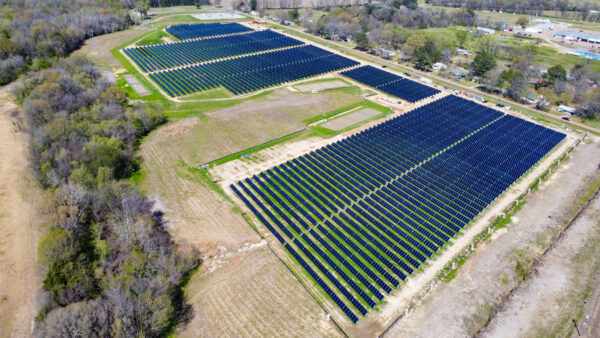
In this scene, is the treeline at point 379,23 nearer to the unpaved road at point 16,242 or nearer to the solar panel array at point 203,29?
the solar panel array at point 203,29

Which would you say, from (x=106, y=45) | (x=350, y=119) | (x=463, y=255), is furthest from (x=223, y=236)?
(x=106, y=45)

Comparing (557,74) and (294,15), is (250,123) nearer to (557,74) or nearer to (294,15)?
(557,74)

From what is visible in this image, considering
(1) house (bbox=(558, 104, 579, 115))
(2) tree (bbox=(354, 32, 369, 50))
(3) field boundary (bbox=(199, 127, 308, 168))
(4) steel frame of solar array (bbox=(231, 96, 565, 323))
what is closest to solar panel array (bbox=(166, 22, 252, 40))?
(2) tree (bbox=(354, 32, 369, 50))

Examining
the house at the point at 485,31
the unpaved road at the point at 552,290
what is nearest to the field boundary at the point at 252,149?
the unpaved road at the point at 552,290

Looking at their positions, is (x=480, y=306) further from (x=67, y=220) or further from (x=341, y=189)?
(x=67, y=220)

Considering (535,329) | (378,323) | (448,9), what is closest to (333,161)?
(378,323)

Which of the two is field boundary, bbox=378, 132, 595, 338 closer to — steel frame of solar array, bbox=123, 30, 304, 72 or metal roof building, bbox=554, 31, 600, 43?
steel frame of solar array, bbox=123, 30, 304, 72
